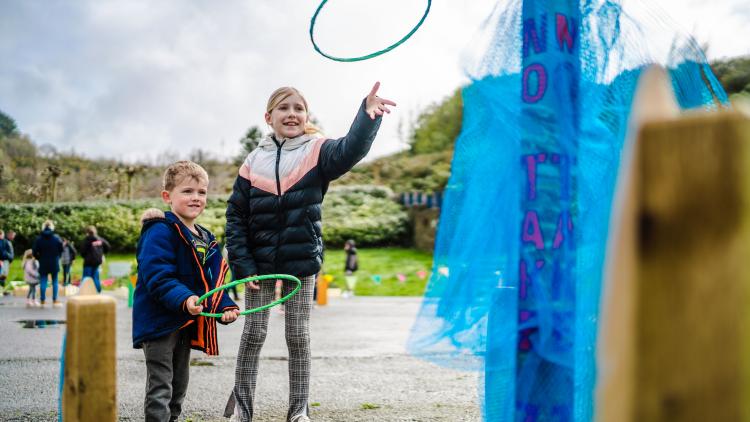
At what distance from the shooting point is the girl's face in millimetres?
3670

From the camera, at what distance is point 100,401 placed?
1766 millimetres

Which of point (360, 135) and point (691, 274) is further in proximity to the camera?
point (360, 135)

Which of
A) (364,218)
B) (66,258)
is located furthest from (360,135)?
(364,218)

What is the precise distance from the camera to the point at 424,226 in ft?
87.8

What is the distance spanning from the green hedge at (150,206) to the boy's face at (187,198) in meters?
21.0

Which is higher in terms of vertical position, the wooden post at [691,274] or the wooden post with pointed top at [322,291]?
the wooden post at [691,274]

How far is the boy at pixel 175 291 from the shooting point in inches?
123

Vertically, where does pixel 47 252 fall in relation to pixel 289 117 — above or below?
below

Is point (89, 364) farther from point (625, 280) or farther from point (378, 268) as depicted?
point (378, 268)

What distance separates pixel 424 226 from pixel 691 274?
2601cm

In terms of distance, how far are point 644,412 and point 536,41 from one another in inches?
69.9

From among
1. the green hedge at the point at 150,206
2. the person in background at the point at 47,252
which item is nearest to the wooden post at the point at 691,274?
the person in background at the point at 47,252

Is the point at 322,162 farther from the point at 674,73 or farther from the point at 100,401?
the point at 100,401

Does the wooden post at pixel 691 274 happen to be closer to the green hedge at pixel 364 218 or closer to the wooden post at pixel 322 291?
the wooden post at pixel 322 291
